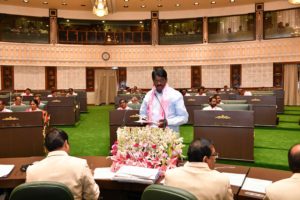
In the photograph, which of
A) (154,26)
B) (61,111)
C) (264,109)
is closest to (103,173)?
(264,109)

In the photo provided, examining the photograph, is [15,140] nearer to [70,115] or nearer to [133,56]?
[70,115]

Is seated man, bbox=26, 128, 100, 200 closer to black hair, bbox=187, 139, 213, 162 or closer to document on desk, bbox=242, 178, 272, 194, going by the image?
black hair, bbox=187, 139, 213, 162

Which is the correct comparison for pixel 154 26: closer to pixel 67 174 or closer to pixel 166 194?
pixel 67 174

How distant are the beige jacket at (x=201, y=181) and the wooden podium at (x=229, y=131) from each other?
3.68 meters

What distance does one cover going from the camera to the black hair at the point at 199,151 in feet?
7.61

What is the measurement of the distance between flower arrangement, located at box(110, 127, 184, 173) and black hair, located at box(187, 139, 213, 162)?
47cm

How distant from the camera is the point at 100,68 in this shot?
19.8 m

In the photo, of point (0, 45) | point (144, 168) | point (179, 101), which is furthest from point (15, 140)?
point (0, 45)

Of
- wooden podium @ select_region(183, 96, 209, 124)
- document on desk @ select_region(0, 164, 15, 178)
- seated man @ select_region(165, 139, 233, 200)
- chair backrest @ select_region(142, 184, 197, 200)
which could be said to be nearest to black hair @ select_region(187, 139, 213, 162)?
seated man @ select_region(165, 139, 233, 200)

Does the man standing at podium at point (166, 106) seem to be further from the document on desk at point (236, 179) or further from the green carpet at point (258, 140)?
the green carpet at point (258, 140)

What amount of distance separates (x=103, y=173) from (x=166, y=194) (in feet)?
4.16

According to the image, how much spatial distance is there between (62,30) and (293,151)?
18361 mm

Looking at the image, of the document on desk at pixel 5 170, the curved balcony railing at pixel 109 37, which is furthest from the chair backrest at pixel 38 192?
the curved balcony railing at pixel 109 37

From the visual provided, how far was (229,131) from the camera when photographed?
5879mm
